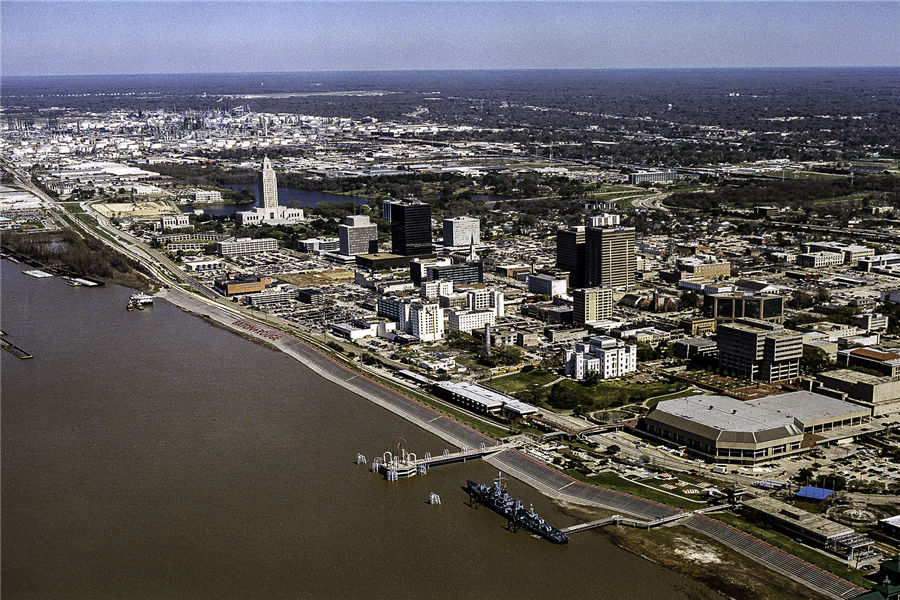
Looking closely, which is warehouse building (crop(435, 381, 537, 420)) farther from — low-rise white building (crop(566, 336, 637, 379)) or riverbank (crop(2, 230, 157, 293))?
riverbank (crop(2, 230, 157, 293))

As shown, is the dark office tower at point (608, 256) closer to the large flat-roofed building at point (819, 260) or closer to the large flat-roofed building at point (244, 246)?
the large flat-roofed building at point (819, 260)

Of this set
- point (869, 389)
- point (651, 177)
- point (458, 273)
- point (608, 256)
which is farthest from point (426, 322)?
point (651, 177)

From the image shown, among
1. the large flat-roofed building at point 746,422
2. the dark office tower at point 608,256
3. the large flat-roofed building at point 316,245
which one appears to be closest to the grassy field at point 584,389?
the large flat-roofed building at point 746,422

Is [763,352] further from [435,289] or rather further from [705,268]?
[705,268]

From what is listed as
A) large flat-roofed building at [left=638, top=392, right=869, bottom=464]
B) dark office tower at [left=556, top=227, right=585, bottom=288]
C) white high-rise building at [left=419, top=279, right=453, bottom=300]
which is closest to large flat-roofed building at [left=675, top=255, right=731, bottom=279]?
dark office tower at [left=556, top=227, right=585, bottom=288]

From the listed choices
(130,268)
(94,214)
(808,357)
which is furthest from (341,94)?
(808,357)

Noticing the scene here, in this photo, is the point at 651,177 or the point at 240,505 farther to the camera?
the point at 651,177

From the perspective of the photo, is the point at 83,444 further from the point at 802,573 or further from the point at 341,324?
the point at 802,573
